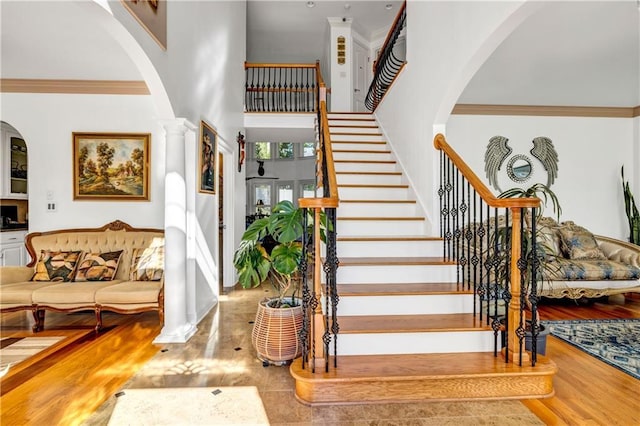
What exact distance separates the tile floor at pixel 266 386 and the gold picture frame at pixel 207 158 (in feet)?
5.17

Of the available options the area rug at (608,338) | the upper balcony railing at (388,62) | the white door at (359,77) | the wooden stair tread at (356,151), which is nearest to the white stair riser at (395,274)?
the area rug at (608,338)

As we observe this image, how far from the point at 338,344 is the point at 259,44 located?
26.9 ft

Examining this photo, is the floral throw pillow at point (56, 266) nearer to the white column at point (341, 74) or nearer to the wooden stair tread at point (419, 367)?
the wooden stair tread at point (419, 367)

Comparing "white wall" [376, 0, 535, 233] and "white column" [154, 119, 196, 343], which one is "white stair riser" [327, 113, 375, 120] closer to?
"white wall" [376, 0, 535, 233]

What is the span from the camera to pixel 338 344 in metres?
2.41

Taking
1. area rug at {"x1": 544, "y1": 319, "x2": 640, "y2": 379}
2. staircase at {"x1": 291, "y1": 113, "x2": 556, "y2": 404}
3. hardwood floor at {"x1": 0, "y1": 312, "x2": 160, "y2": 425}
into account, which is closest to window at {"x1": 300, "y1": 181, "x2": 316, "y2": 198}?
staircase at {"x1": 291, "y1": 113, "x2": 556, "y2": 404}

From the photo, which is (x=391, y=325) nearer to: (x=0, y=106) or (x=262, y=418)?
(x=262, y=418)

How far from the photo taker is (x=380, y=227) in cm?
371

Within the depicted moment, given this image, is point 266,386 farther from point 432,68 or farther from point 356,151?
point 356,151

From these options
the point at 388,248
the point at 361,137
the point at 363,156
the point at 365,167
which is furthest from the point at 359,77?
the point at 388,248

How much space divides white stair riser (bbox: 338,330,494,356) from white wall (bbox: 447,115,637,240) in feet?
13.1

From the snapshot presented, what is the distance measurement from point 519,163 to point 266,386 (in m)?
5.41

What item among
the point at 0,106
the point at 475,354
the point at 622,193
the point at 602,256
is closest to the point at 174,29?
the point at 0,106

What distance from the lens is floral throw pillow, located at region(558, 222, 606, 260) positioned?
4688 millimetres
